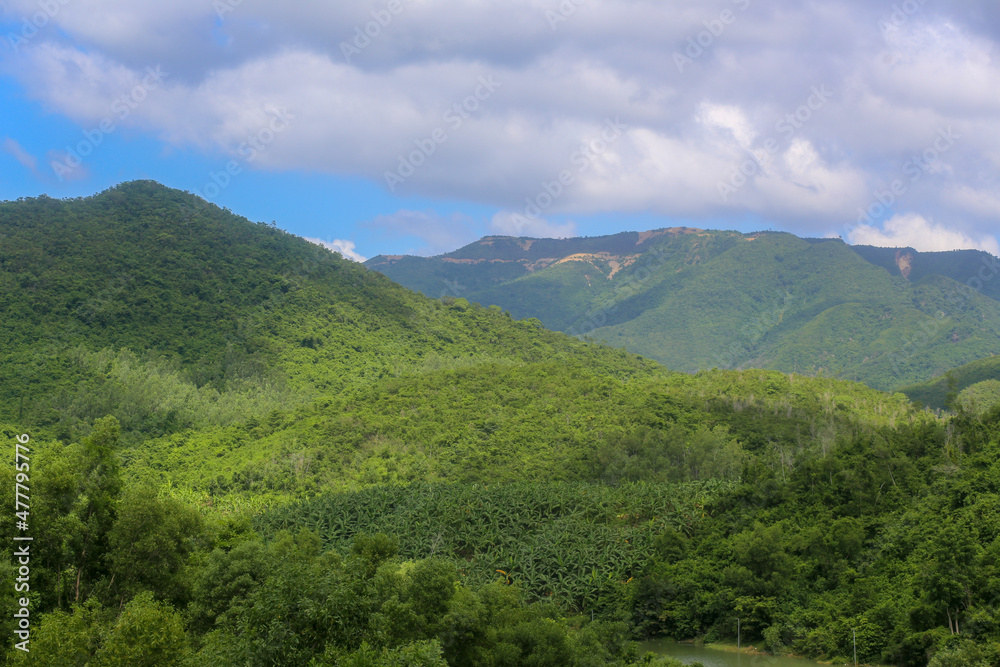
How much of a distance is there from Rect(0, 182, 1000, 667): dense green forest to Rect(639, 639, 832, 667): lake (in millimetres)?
950

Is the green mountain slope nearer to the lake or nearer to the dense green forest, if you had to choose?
the dense green forest

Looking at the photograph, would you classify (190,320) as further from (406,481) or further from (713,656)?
(713,656)

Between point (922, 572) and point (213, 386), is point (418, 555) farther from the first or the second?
point (213, 386)

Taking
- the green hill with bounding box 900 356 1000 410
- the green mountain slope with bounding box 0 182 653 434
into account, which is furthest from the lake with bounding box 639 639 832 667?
the green hill with bounding box 900 356 1000 410

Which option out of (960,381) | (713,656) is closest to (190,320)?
(713,656)

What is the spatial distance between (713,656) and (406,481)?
31.3m

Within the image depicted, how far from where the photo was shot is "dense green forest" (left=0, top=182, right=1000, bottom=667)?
29.3 metres

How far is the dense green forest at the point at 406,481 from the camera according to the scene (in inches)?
1153

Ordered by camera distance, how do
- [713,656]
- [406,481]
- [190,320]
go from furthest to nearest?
[190,320], [406,481], [713,656]

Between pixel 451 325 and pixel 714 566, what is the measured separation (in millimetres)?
70265

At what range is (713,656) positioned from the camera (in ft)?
152

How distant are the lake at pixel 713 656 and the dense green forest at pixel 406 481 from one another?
950 millimetres

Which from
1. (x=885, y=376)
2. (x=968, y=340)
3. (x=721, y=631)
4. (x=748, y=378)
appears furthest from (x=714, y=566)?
(x=968, y=340)

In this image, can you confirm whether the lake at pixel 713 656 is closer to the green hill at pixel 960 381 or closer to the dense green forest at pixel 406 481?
the dense green forest at pixel 406 481
